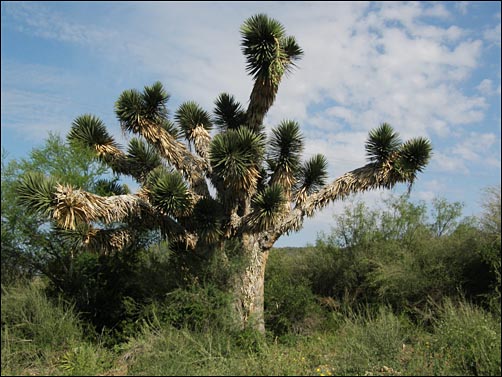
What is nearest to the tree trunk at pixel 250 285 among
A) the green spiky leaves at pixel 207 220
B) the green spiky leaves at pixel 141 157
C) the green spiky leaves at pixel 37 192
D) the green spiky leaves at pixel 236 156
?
the green spiky leaves at pixel 207 220

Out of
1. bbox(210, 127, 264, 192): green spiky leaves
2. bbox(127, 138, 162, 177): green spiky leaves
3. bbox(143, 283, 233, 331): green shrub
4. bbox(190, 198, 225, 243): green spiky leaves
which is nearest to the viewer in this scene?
bbox(143, 283, 233, 331): green shrub

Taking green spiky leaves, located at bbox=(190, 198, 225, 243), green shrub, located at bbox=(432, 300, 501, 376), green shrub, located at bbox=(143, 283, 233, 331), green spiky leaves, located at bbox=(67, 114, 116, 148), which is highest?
green spiky leaves, located at bbox=(67, 114, 116, 148)

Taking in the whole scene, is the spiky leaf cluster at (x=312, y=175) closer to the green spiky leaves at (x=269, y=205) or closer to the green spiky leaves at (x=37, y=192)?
the green spiky leaves at (x=269, y=205)

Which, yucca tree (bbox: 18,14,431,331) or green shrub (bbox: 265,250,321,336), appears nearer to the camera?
yucca tree (bbox: 18,14,431,331)

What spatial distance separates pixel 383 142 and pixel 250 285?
4.77m

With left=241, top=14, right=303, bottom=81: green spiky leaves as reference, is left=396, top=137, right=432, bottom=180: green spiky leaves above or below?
below

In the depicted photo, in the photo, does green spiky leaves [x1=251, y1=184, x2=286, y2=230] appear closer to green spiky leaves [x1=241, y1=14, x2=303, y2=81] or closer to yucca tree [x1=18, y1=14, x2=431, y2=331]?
yucca tree [x1=18, y1=14, x2=431, y2=331]

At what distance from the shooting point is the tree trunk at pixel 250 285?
11.5 meters

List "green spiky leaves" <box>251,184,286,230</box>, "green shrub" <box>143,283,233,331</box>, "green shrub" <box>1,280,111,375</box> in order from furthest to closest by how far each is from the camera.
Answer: "green spiky leaves" <box>251,184,286,230</box> → "green shrub" <box>143,283,233,331</box> → "green shrub" <box>1,280,111,375</box>

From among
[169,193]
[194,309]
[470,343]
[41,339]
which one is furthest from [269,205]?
[41,339]

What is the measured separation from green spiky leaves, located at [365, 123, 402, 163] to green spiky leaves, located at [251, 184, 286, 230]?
3115mm

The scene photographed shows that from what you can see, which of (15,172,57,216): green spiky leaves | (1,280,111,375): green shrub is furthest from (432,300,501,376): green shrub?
(15,172,57,216): green spiky leaves

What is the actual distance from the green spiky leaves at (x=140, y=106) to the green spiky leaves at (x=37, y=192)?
10.1 ft

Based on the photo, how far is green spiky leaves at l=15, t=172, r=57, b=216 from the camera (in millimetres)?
8930
